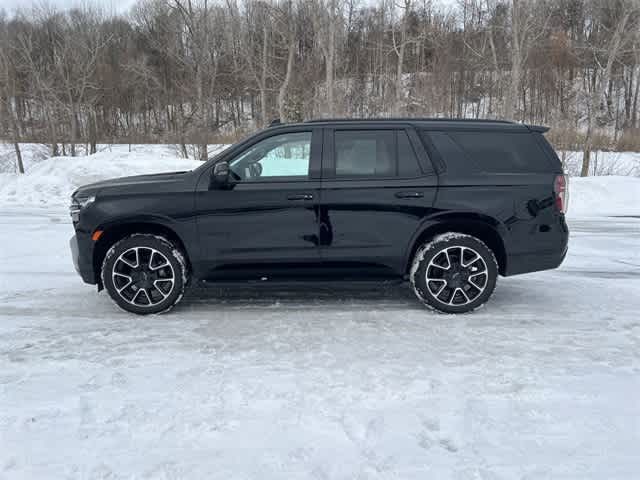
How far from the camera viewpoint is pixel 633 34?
1880 centimetres

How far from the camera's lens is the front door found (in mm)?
4629

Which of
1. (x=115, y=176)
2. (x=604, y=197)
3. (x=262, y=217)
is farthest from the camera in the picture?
(x=115, y=176)

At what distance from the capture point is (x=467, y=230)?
193 inches

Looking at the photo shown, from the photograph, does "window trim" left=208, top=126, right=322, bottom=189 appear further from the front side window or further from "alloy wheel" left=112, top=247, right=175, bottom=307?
"alloy wheel" left=112, top=247, right=175, bottom=307

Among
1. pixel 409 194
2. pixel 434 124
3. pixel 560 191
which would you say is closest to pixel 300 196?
pixel 409 194

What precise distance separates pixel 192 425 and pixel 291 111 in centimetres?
2553

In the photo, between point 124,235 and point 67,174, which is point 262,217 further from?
point 67,174

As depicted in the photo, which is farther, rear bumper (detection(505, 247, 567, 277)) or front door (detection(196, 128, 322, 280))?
rear bumper (detection(505, 247, 567, 277))

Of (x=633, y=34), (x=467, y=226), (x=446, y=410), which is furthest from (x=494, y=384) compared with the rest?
(x=633, y=34)

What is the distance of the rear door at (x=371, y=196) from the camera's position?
4648mm

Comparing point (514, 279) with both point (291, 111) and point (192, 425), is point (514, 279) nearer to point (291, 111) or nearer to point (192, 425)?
point (192, 425)

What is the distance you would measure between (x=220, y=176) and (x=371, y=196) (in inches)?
57.8

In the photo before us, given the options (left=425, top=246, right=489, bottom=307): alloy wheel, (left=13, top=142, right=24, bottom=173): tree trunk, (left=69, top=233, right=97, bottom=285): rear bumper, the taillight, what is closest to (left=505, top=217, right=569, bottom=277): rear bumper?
the taillight

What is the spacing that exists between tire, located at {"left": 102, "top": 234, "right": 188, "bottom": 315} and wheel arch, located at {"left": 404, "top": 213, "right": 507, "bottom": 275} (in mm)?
2309
